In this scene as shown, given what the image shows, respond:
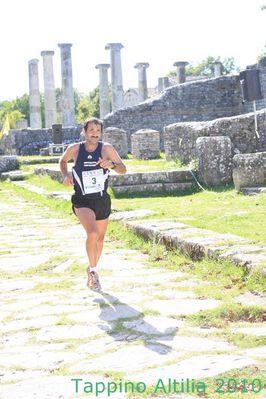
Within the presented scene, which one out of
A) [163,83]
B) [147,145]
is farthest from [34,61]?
[147,145]

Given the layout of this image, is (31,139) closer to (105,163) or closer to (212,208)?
(212,208)

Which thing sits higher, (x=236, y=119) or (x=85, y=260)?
(x=236, y=119)

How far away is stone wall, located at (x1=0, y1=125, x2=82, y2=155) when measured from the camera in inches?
1209

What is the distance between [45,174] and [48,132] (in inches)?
569

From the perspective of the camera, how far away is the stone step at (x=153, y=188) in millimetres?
12148

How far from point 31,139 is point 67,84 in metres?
10.00

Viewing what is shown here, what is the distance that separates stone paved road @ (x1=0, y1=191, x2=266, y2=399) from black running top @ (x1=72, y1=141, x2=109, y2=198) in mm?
751

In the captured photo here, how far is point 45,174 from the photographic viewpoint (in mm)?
17281

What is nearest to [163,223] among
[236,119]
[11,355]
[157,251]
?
[157,251]

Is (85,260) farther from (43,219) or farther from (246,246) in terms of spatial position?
(43,219)

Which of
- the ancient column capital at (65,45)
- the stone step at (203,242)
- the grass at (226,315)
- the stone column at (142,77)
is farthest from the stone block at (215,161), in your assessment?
the stone column at (142,77)

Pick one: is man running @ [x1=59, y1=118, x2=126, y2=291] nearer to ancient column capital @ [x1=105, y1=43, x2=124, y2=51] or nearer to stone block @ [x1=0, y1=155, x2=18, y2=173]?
stone block @ [x1=0, y1=155, x2=18, y2=173]

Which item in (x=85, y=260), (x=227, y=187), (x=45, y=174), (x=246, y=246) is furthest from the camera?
(x=45, y=174)

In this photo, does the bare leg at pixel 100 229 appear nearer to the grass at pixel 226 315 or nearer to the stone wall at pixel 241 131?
the grass at pixel 226 315
